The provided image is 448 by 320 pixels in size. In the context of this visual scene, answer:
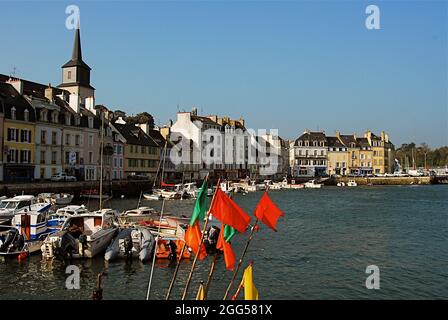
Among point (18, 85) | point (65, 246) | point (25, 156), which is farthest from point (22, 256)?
point (18, 85)

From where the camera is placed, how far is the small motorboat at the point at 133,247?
24.2 metres

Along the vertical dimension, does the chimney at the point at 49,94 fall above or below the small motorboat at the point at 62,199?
above

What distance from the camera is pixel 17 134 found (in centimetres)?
5738

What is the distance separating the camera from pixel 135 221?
114ft

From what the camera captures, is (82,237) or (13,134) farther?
(13,134)

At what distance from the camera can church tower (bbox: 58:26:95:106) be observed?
3519 inches

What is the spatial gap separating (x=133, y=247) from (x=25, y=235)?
23.4 ft

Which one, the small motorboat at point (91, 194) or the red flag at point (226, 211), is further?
the small motorboat at point (91, 194)

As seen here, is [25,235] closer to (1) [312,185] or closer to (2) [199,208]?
(2) [199,208]

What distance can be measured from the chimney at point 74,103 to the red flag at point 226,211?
64.2m

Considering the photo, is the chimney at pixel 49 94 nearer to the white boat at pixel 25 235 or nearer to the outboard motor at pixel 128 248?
the white boat at pixel 25 235

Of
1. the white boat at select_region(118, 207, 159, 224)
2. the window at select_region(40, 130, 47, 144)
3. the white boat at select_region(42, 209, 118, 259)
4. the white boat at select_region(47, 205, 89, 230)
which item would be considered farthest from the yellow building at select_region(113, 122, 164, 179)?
the white boat at select_region(42, 209, 118, 259)

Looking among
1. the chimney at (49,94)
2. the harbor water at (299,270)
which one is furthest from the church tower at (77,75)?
the harbor water at (299,270)

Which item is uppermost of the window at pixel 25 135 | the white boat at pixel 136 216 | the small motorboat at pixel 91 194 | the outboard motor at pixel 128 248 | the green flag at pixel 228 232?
the window at pixel 25 135
